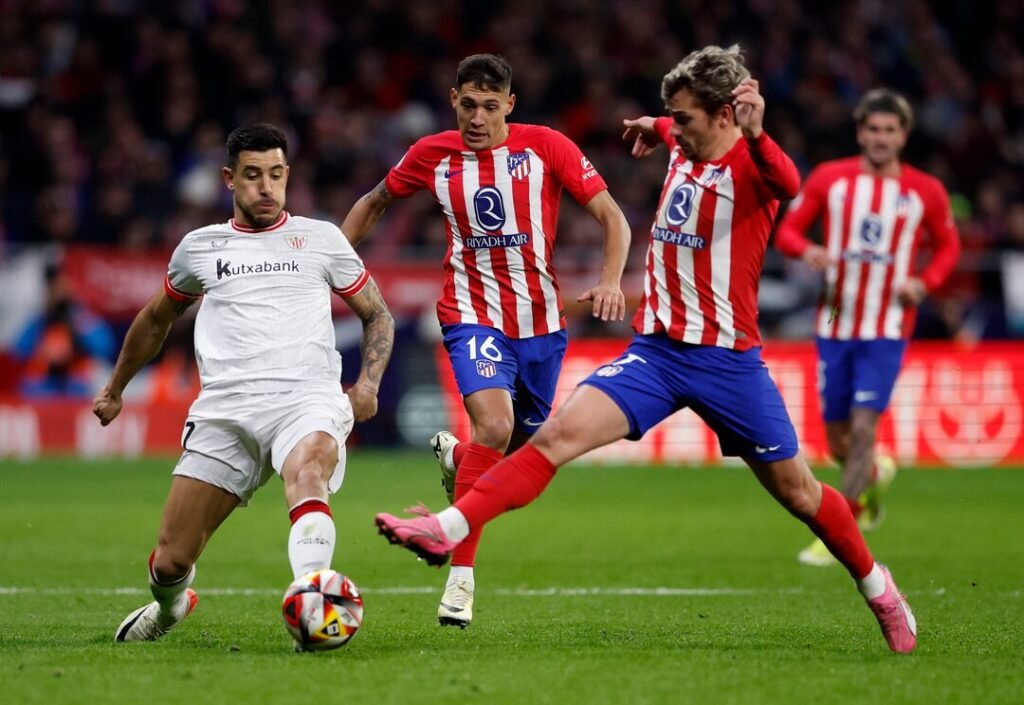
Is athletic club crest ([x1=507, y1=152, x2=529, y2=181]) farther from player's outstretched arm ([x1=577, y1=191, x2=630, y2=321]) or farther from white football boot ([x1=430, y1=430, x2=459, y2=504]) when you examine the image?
white football boot ([x1=430, y1=430, x2=459, y2=504])

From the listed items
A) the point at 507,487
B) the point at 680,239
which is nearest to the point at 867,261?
the point at 680,239

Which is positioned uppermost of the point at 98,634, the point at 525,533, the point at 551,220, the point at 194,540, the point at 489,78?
the point at 489,78

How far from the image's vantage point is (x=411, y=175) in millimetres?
8141

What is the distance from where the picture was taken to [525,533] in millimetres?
12016

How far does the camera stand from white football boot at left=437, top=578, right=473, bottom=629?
286 inches

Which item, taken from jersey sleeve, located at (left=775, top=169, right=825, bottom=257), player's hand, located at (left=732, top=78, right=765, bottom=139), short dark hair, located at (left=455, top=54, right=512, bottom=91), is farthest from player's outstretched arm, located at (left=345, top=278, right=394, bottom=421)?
jersey sleeve, located at (left=775, top=169, right=825, bottom=257)

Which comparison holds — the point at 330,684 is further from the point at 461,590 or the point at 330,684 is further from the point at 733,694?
the point at 461,590

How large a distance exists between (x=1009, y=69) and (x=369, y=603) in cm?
1799

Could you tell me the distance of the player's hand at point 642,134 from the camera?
721 cm

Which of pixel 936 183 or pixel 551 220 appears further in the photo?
pixel 936 183

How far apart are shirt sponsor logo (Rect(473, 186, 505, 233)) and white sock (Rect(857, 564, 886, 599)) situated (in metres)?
2.50

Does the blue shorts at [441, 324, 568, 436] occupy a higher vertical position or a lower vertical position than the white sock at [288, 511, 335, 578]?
higher

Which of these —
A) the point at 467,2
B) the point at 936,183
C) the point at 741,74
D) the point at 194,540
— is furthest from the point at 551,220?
the point at 467,2

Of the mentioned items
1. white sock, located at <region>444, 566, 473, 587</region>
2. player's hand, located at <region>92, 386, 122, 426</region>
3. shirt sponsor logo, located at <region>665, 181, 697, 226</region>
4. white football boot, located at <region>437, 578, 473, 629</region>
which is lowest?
white football boot, located at <region>437, 578, 473, 629</region>
